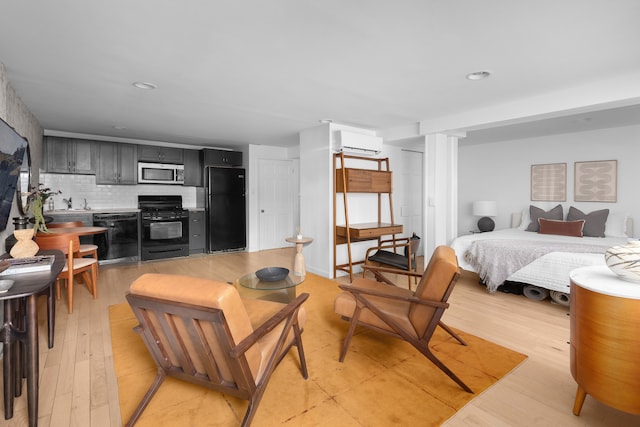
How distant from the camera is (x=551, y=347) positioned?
2.62 metres

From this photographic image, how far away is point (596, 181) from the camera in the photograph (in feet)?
16.6

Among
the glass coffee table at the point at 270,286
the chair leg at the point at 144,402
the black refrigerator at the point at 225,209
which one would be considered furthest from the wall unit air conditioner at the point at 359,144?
the chair leg at the point at 144,402

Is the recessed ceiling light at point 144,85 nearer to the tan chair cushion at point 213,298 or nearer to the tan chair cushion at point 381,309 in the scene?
the tan chair cushion at point 213,298

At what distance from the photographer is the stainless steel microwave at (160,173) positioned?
6.00m

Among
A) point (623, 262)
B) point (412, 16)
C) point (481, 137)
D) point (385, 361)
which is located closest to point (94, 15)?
point (412, 16)

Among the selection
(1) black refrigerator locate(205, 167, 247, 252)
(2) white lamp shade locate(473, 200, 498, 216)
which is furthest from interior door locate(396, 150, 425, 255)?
(1) black refrigerator locate(205, 167, 247, 252)

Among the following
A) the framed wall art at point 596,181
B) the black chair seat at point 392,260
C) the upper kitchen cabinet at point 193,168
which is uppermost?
the upper kitchen cabinet at point 193,168

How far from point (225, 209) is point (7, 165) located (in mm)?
4210

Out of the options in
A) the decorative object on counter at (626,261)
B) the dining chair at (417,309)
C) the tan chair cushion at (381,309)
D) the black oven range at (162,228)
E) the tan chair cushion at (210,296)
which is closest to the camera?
the tan chair cushion at (210,296)

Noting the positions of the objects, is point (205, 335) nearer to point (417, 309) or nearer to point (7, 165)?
point (417, 309)

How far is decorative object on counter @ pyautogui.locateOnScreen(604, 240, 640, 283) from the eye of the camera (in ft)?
5.23

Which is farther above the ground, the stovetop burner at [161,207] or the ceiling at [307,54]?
the ceiling at [307,54]

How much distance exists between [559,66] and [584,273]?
188cm

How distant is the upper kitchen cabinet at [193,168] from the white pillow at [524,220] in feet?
20.4
